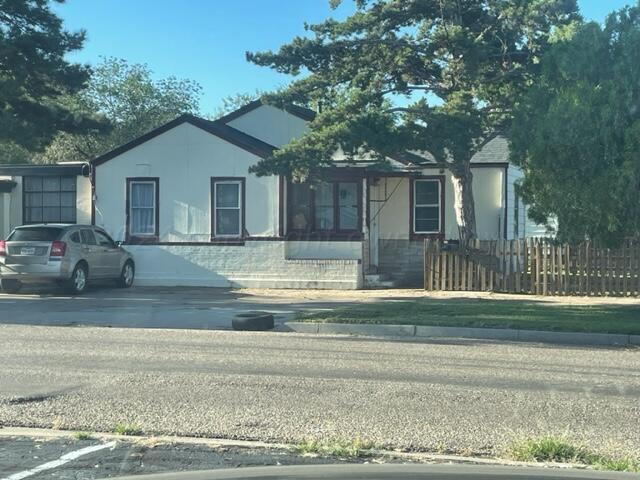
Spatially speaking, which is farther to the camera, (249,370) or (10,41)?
(10,41)

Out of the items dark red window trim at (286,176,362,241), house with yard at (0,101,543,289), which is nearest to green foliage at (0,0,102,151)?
house with yard at (0,101,543,289)

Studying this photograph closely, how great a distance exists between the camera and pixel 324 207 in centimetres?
2177

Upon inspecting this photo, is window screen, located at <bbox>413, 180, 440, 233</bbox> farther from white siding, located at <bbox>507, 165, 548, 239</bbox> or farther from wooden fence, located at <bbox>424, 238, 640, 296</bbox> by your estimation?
wooden fence, located at <bbox>424, 238, 640, 296</bbox>

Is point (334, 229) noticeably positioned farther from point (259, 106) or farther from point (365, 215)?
point (259, 106)

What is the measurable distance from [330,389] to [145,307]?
8.87m

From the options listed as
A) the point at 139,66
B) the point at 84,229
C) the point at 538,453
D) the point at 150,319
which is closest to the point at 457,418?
the point at 538,453

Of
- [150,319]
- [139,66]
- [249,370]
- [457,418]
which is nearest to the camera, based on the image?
[457,418]

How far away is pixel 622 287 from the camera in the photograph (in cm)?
1769

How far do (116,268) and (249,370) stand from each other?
12.3 meters

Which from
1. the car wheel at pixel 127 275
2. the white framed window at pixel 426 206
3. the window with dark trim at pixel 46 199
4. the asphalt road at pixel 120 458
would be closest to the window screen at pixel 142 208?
the car wheel at pixel 127 275

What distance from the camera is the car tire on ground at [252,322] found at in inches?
497

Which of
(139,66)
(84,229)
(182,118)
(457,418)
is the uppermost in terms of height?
(139,66)

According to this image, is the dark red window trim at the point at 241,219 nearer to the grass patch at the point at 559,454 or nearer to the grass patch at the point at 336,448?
the grass patch at the point at 336,448

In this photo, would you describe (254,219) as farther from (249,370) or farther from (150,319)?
(249,370)
